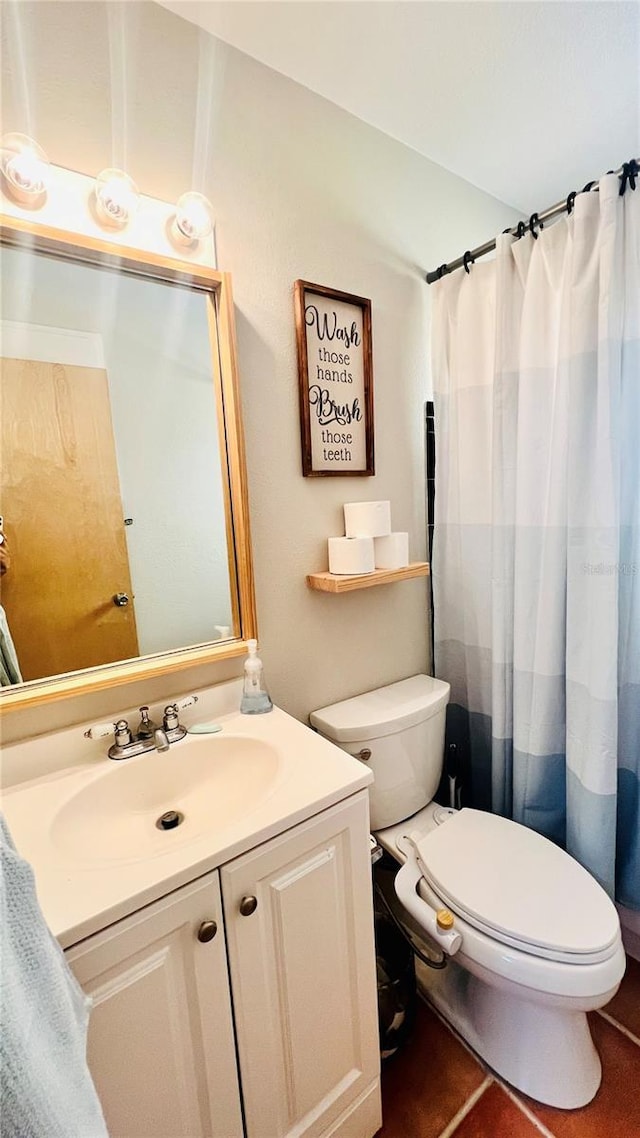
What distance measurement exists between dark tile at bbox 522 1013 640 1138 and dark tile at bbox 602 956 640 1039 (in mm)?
64

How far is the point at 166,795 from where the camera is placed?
0.99 metres

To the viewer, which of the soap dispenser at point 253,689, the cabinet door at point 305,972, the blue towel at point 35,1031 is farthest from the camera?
the soap dispenser at point 253,689

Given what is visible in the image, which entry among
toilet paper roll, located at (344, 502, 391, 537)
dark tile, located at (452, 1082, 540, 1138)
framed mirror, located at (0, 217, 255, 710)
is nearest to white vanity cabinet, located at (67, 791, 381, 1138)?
dark tile, located at (452, 1082, 540, 1138)

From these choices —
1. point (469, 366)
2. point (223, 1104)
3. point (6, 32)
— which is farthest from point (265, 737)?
point (6, 32)

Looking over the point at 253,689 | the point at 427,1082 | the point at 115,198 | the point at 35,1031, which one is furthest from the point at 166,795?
the point at 115,198

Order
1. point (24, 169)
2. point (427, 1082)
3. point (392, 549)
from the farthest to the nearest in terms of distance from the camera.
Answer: point (392, 549), point (427, 1082), point (24, 169)

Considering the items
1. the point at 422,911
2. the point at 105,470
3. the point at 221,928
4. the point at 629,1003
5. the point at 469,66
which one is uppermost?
the point at 469,66

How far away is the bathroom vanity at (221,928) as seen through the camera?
646mm

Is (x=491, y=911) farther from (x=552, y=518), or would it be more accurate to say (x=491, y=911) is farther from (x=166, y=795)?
(x=552, y=518)

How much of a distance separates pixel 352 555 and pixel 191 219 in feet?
2.76

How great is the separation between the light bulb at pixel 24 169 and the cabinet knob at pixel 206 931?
1.27 metres

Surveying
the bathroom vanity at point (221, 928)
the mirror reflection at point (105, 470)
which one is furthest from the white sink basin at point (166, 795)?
the mirror reflection at point (105, 470)

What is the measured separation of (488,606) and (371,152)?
4.50ft

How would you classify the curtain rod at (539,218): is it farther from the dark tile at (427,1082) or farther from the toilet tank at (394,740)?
the dark tile at (427,1082)
